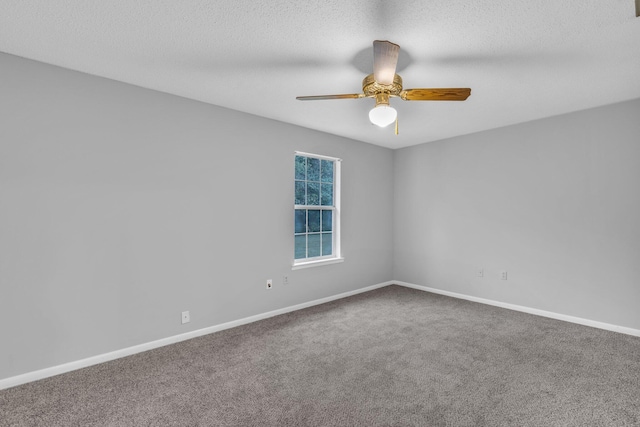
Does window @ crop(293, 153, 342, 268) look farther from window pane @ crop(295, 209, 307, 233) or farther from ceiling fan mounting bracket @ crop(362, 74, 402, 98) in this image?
ceiling fan mounting bracket @ crop(362, 74, 402, 98)

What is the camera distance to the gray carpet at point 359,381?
191 cm


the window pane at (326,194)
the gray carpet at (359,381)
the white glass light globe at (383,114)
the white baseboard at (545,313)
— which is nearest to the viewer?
the gray carpet at (359,381)

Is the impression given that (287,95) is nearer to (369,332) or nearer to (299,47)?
(299,47)

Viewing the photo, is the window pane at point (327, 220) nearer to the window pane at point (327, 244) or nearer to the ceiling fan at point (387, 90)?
the window pane at point (327, 244)

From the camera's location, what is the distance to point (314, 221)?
14.4 ft

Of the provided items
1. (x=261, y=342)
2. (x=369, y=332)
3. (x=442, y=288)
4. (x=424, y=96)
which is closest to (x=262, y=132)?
(x=424, y=96)

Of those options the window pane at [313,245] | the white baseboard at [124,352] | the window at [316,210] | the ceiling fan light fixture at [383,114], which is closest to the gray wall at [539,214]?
the window at [316,210]

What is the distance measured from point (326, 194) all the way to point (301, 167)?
579mm

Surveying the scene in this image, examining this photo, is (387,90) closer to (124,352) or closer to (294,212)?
(294,212)

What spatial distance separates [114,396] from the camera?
83.7 inches

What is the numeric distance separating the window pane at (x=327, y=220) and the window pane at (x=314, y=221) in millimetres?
101

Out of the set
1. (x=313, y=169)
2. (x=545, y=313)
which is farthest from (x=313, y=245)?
(x=545, y=313)

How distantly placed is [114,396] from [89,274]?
1.00m

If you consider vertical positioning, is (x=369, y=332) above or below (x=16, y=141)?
below
